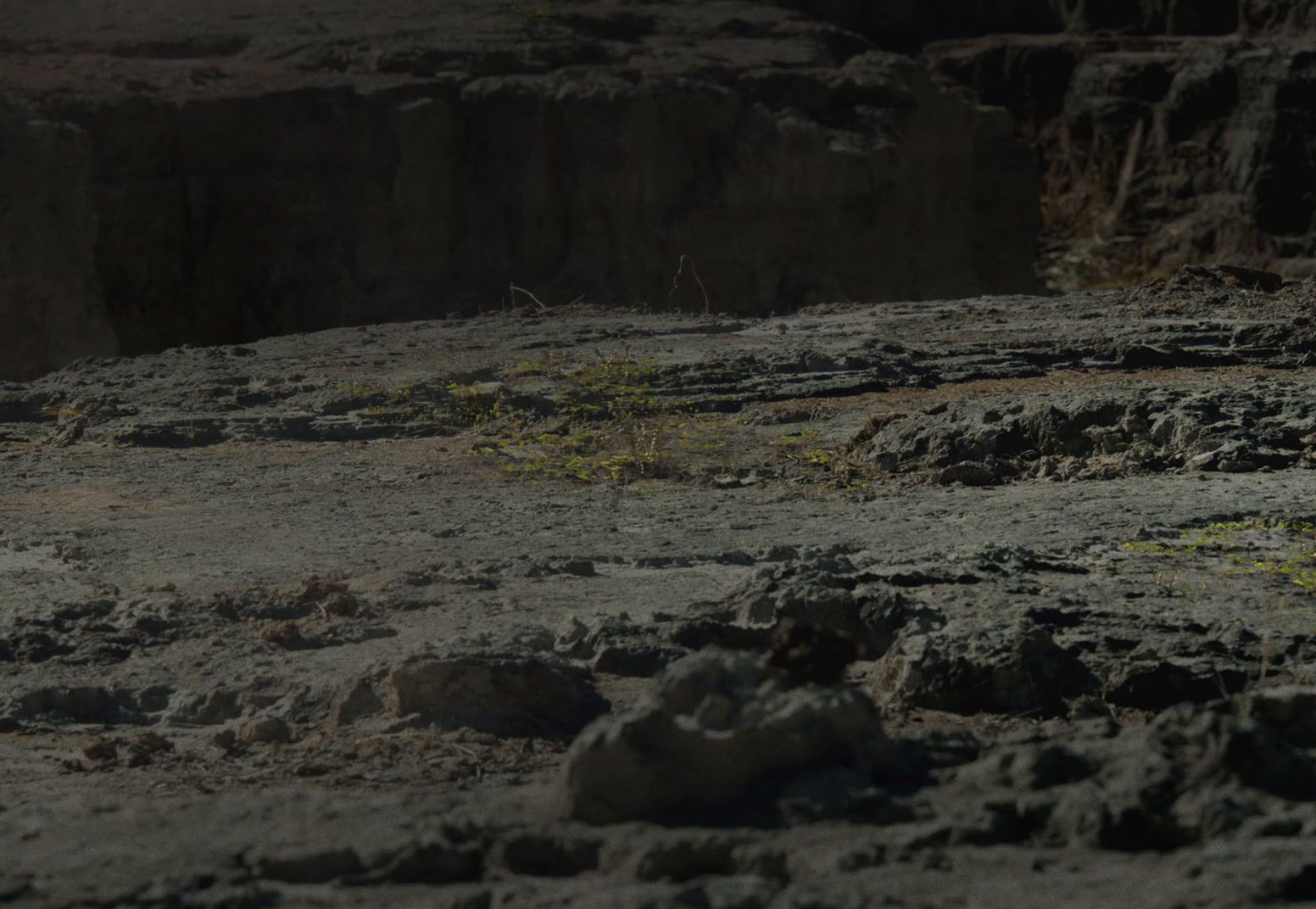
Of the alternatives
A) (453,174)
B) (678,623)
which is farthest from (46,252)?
(678,623)

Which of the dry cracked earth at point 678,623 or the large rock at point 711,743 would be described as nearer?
the dry cracked earth at point 678,623

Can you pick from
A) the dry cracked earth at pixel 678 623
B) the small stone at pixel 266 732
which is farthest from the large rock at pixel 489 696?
the small stone at pixel 266 732

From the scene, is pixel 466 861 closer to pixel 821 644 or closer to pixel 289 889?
pixel 289 889

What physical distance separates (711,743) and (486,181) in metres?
14.8

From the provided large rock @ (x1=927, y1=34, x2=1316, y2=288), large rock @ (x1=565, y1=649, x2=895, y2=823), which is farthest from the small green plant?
large rock @ (x1=927, y1=34, x2=1316, y2=288)

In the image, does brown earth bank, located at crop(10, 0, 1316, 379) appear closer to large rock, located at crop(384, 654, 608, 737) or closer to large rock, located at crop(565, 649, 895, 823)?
large rock, located at crop(384, 654, 608, 737)

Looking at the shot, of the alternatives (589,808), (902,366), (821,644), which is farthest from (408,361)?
(589,808)

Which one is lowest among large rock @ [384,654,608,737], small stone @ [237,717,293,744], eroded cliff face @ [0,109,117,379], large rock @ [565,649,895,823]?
eroded cliff face @ [0,109,117,379]

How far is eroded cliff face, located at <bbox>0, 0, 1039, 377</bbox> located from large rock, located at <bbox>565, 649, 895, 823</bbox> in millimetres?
13363

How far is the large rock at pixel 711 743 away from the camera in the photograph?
2645 millimetres

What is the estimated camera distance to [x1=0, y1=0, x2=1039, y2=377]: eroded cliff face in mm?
16250

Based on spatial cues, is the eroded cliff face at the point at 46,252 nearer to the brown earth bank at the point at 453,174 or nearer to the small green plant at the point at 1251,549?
the brown earth bank at the point at 453,174

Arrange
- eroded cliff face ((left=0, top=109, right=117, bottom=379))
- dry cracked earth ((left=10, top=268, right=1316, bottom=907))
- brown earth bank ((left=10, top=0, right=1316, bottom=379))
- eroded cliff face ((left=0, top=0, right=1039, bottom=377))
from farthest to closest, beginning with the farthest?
1. eroded cliff face ((left=0, top=0, right=1039, bottom=377))
2. brown earth bank ((left=10, top=0, right=1316, bottom=379))
3. eroded cliff face ((left=0, top=109, right=117, bottom=379))
4. dry cracked earth ((left=10, top=268, right=1316, bottom=907))

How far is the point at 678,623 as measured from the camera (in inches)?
172
